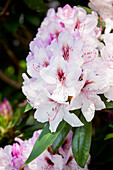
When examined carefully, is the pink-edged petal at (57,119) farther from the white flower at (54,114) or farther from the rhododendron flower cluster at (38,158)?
the rhododendron flower cluster at (38,158)

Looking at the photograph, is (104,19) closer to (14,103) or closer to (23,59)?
(14,103)

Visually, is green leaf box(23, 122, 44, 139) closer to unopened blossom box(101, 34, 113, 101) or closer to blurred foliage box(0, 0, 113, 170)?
blurred foliage box(0, 0, 113, 170)

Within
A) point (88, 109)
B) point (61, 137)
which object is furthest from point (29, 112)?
point (88, 109)

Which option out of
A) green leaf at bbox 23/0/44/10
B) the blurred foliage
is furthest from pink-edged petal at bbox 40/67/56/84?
green leaf at bbox 23/0/44/10

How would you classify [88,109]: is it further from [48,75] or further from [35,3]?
[35,3]

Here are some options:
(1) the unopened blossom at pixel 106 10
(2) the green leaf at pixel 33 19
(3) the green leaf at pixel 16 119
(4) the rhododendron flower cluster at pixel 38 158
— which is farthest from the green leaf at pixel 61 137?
(2) the green leaf at pixel 33 19

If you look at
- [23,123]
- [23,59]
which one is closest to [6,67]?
[23,59]

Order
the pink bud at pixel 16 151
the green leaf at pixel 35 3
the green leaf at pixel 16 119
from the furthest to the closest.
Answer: the green leaf at pixel 35 3
the green leaf at pixel 16 119
the pink bud at pixel 16 151
